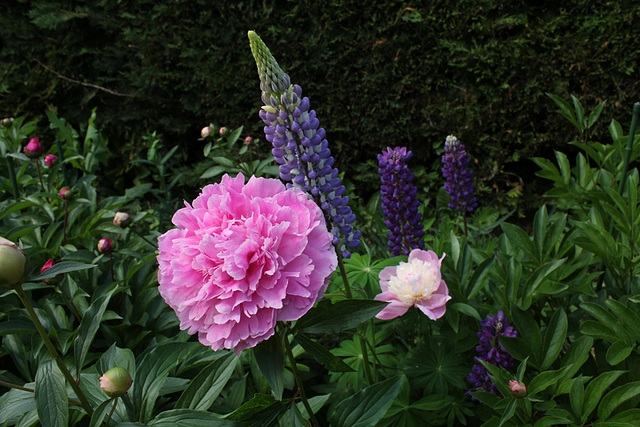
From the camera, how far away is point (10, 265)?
2.56 ft

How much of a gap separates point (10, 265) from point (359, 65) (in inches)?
108

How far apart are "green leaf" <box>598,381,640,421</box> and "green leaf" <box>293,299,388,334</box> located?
21.7 inches

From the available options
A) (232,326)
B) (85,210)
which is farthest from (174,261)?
(85,210)

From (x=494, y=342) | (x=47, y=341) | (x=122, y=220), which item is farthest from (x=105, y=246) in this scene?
(x=494, y=342)

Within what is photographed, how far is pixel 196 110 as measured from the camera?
3.65 metres

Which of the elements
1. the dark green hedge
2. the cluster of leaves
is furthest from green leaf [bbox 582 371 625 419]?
the dark green hedge

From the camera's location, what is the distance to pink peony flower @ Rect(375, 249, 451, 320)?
3.84ft

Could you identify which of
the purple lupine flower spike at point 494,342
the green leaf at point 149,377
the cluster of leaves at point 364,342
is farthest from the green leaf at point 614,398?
the green leaf at point 149,377

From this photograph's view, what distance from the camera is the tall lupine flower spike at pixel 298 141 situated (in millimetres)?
1121

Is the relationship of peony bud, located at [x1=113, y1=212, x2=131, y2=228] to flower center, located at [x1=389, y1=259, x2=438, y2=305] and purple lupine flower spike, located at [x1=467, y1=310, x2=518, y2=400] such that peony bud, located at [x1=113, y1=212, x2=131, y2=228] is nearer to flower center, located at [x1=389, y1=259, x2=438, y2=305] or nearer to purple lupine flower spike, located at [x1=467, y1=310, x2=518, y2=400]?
flower center, located at [x1=389, y1=259, x2=438, y2=305]

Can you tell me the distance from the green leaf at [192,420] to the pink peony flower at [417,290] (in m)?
0.44

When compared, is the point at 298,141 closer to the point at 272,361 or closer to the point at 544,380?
the point at 272,361

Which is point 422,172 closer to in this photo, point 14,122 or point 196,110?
point 196,110

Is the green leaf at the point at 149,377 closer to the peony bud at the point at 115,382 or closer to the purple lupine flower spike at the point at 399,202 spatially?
the peony bud at the point at 115,382
